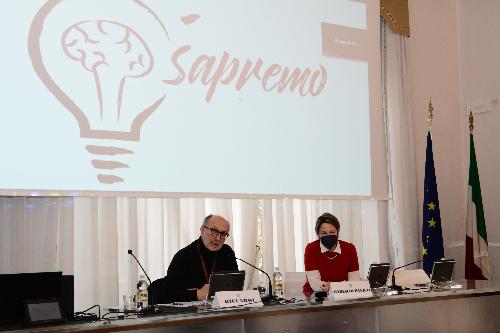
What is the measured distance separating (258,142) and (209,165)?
41 cm

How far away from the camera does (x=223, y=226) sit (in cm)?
459

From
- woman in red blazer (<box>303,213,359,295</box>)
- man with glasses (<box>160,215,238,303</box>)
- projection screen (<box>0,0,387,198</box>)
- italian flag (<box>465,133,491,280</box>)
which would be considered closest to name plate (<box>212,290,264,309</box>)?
man with glasses (<box>160,215,238,303</box>)

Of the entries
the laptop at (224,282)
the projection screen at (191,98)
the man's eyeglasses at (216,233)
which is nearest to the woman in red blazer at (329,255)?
the projection screen at (191,98)

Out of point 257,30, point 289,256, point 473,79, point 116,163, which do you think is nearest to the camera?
point 116,163

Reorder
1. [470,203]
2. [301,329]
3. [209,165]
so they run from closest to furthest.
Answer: [301,329]
[209,165]
[470,203]

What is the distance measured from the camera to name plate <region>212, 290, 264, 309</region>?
12.2ft

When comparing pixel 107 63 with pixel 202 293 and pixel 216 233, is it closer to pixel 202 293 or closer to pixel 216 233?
pixel 216 233

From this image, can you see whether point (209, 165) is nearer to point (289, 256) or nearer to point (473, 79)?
point (289, 256)

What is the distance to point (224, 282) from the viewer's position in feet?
12.7

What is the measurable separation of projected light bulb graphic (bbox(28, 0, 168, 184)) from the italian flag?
345 cm

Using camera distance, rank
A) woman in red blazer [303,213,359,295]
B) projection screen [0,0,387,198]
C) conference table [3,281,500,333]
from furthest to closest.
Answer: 1. woman in red blazer [303,213,359,295]
2. projection screen [0,0,387,198]
3. conference table [3,281,500,333]

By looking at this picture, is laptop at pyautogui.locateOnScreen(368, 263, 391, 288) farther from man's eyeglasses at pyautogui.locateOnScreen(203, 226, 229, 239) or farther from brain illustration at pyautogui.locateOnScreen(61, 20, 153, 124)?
brain illustration at pyautogui.locateOnScreen(61, 20, 153, 124)

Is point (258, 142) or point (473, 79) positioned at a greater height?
point (473, 79)

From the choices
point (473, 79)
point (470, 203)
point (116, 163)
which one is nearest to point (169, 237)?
point (116, 163)
